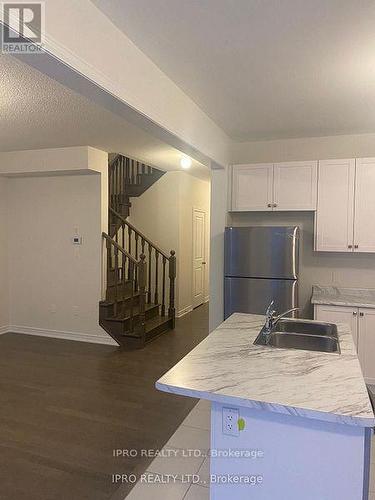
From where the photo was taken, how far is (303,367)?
1.73m

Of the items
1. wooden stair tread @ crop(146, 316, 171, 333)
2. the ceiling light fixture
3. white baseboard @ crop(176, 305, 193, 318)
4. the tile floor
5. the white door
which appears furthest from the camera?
the white door

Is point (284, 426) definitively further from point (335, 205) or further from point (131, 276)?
point (131, 276)

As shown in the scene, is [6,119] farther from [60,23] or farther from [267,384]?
[267,384]

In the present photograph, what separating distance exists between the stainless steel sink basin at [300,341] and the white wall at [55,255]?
3220mm

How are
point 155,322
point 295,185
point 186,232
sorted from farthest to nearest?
point 186,232 < point 155,322 < point 295,185

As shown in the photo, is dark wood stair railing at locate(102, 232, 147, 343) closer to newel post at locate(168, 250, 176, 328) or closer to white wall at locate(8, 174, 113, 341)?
white wall at locate(8, 174, 113, 341)

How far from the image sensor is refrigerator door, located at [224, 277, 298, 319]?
3547mm

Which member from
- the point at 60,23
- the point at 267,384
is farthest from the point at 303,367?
the point at 60,23

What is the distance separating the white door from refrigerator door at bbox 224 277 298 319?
3.44 meters

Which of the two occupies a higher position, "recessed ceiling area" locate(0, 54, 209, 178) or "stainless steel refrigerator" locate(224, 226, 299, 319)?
"recessed ceiling area" locate(0, 54, 209, 178)

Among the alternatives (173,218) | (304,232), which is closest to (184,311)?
(173,218)

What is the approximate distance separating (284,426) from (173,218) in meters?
5.16

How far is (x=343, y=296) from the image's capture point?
381 centimetres

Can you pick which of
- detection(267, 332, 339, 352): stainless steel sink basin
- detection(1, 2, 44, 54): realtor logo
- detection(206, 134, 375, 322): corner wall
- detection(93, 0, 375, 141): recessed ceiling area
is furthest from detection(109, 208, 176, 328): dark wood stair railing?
detection(1, 2, 44, 54): realtor logo
